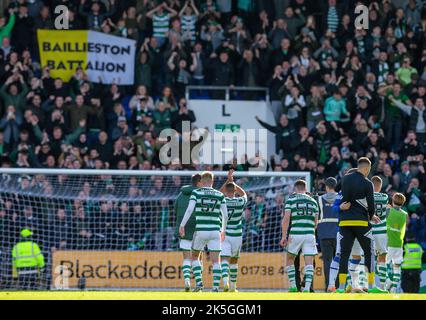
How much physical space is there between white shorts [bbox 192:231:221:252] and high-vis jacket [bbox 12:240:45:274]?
Result: 5224mm

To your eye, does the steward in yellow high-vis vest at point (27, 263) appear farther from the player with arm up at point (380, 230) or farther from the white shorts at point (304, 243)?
the player with arm up at point (380, 230)

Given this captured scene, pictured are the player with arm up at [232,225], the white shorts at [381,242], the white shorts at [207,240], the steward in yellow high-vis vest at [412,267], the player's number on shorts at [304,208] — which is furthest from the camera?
the steward in yellow high-vis vest at [412,267]

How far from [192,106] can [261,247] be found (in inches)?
215

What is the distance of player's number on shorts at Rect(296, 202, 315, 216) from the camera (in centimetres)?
2042

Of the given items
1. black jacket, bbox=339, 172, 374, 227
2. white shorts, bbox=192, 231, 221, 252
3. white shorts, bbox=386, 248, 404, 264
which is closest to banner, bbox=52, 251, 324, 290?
white shorts, bbox=386, 248, 404, 264

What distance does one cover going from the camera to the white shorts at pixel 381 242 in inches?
813

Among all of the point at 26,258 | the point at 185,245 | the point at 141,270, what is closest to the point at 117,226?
the point at 141,270

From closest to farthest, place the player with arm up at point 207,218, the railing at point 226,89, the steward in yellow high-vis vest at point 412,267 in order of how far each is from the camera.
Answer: the player with arm up at point 207,218, the steward in yellow high-vis vest at point 412,267, the railing at point 226,89

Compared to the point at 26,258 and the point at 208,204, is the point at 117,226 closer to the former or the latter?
the point at 26,258

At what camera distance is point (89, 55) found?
97.8 feet

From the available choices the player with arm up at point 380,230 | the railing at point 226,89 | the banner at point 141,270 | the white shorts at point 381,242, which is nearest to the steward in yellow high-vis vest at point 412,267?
the banner at point 141,270

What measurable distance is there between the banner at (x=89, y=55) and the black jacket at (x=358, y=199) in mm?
11957
